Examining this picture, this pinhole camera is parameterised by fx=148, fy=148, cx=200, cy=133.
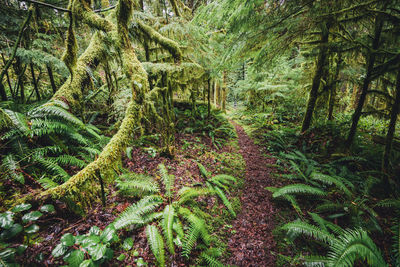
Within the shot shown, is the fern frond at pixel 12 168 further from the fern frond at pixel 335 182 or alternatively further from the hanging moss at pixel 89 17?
the fern frond at pixel 335 182

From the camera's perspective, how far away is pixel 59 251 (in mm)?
1785

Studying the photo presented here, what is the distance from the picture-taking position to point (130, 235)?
253 cm

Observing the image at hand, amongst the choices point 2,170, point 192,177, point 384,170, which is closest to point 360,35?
point 384,170

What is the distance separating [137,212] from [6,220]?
151 centimetres

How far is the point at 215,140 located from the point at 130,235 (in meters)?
5.39

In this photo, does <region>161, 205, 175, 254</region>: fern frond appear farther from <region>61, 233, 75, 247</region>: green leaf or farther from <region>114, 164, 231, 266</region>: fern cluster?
<region>61, 233, 75, 247</region>: green leaf

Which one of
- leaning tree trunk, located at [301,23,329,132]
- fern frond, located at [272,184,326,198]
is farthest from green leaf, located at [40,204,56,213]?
leaning tree trunk, located at [301,23,329,132]

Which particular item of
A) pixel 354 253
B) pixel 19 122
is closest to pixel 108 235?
pixel 19 122

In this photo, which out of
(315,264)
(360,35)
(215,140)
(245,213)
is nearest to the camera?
(315,264)

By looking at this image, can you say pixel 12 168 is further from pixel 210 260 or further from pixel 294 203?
pixel 294 203

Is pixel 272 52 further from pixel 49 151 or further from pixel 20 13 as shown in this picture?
pixel 20 13

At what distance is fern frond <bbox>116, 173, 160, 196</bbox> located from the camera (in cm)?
310

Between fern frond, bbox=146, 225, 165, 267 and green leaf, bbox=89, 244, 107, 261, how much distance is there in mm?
643

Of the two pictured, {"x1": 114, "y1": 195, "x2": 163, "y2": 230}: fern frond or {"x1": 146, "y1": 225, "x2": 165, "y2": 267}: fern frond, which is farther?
{"x1": 114, "y1": 195, "x2": 163, "y2": 230}: fern frond
